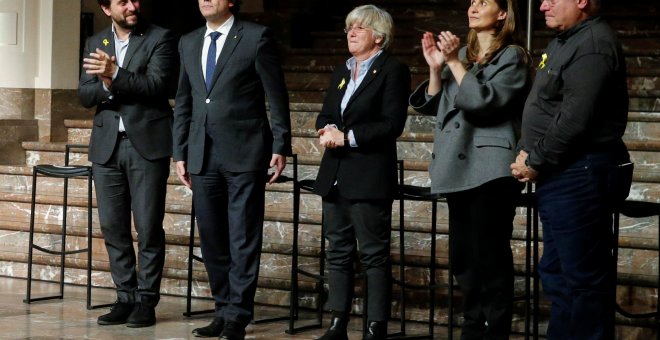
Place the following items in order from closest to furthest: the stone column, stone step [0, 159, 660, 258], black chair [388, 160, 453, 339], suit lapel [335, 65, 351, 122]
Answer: suit lapel [335, 65, 351, 122] < black chair [388, 160, 453, 339] < stone step [0, 159, 660, 258] < the stone column

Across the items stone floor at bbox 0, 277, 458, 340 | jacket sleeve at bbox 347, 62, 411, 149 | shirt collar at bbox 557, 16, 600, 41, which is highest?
shirt collar at bbox 557, 16, 600, 41

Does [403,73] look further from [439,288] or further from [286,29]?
[286,29]

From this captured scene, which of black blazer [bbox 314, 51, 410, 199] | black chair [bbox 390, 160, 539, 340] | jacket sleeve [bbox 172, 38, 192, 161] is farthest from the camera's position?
jacket sleeve [bbox 172, 38, 192, 161]

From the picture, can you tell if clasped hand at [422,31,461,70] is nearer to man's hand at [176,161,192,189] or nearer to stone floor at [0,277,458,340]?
man's hand at [176,161,192,189]

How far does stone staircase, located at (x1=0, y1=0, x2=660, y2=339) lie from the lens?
628 cm

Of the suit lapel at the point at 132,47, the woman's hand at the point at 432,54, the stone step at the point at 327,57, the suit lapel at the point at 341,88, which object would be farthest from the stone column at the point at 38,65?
the woman's hand at the point at 432,54

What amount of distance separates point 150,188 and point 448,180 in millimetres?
1675

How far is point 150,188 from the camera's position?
604cm

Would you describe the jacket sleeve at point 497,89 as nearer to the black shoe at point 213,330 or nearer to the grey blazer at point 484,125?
the grey blazer at point 484,125

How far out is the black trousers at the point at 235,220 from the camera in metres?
5.66

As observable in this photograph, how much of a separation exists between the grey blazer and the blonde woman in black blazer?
408mm

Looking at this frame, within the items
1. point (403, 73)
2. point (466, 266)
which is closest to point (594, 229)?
point (466, 266)

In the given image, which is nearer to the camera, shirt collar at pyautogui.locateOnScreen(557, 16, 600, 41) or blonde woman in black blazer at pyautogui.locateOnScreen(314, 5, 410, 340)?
shirt collar at pyautogui.locateOnScreen(557, 16, 600, 41)

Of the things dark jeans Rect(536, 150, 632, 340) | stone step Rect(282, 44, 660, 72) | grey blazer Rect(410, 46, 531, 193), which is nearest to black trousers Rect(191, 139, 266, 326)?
grey blazer Rect(410, 46, 531, 193)
